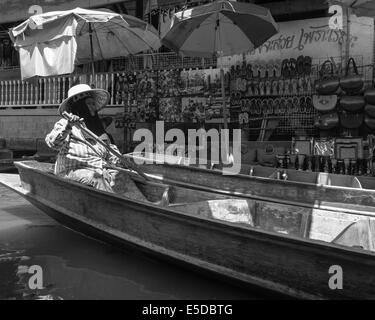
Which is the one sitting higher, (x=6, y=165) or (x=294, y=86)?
(x=294, y=86)

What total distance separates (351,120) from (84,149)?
525 cm

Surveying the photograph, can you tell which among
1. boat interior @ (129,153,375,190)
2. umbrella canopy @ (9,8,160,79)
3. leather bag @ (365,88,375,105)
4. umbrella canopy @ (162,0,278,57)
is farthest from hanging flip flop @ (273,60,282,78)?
boat interior @ (129,153,375,190)

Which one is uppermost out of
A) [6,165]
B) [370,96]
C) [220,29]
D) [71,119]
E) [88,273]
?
[220,29]

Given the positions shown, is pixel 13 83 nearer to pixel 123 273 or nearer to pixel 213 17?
pixel 213 17

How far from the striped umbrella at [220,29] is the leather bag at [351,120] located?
2173 mm

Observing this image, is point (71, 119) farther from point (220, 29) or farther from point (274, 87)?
point (274, 87)

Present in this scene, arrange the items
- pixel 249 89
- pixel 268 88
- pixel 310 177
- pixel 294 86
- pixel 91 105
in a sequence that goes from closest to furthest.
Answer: pixel 91 105, pixel 310 177, pixel 294 86, pixel 268 88, pixel 249 89

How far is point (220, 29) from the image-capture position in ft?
25.5

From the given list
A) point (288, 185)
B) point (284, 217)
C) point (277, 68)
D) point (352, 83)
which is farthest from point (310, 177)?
point (277, 68)

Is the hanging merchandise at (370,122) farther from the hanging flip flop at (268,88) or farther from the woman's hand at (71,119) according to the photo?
the woman's hand at (71,119)

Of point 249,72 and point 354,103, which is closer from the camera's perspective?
point 354,103

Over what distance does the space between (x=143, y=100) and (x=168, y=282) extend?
6661mm
